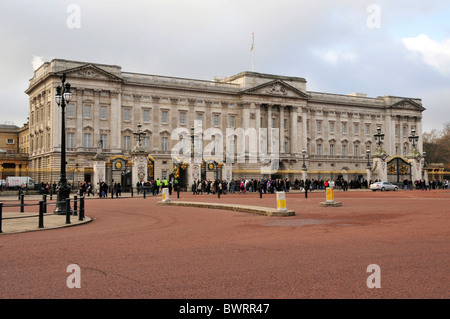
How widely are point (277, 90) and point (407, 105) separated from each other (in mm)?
32026

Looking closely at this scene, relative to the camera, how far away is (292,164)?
264 feet

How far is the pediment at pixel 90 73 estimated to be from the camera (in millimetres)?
63456

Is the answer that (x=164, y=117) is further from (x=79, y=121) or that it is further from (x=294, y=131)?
(x=294, y=131)

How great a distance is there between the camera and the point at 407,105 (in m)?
93.9

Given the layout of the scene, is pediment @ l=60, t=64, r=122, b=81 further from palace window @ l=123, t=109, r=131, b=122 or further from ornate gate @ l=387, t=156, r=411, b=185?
ornate gate @ l=387, t=156, r=411, b=185

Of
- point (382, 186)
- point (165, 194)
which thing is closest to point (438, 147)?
point (382, 186)

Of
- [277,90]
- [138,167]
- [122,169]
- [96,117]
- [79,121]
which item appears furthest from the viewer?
[277,90]

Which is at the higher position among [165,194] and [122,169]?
[122,169]

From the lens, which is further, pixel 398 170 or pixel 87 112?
pixel 87 112

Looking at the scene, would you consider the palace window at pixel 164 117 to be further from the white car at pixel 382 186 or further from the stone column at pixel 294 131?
the white car at pixel 382 186

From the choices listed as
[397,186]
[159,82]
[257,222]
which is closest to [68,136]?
[159,82]

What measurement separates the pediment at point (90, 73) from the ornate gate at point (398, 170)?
39686 millimetres

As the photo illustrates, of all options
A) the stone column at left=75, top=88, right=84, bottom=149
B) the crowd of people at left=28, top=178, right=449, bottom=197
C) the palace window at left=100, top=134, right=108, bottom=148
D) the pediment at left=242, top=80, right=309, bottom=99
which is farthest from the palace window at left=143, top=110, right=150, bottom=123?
the crowd of people at left=28, top=178, right=449, bottom=197

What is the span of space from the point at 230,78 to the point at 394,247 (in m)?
73.9
